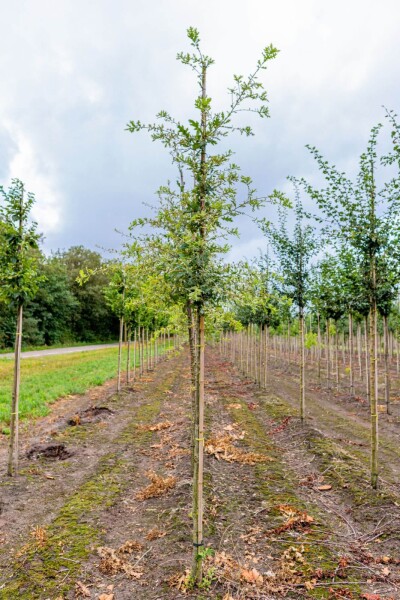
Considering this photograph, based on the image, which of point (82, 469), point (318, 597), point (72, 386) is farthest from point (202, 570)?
point (72, 386)

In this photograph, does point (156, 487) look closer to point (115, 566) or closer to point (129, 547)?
point (129, 547)

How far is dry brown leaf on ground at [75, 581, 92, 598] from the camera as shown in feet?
15.7

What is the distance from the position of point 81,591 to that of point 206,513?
7.78ft

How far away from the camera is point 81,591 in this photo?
4836 millimetres

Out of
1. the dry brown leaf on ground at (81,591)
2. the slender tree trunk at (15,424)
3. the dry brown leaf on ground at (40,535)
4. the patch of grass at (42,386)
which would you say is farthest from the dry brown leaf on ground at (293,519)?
the patch of grass at (42,386)

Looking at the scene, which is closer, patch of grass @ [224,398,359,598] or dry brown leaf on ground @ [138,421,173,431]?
patch of grass @ [224,398,359,598]

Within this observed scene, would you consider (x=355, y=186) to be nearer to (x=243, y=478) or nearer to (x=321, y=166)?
(x=321, y=166)

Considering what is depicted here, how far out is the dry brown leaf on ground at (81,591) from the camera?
15.7 feet

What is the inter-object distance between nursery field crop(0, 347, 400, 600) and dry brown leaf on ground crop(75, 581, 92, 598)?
17 mm

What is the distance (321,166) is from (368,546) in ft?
22.9

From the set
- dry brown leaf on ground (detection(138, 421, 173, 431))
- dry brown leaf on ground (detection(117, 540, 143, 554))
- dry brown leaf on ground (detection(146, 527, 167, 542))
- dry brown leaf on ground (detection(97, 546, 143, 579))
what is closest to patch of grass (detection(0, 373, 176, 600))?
dry brown leaf on ground (detection(97, 546, 143, 579))

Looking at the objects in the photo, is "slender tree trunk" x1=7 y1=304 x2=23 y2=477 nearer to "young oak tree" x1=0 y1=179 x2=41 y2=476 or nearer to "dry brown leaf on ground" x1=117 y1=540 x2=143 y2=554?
"young oak tree" x1=0 y1=179 x2=41 y2=476

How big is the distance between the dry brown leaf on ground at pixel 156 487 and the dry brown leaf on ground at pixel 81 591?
8.33 ft

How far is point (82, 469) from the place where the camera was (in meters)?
8.93
